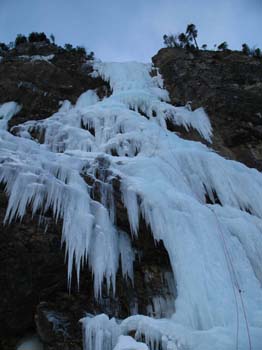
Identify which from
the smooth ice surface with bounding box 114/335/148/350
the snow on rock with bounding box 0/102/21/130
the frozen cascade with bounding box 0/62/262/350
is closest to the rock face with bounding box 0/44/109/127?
the snow on rock with bounding box 0/102/21/130

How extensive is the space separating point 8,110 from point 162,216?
26.7 feet

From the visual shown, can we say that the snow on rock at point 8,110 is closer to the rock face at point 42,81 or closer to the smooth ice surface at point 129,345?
the rock face at point 42,81

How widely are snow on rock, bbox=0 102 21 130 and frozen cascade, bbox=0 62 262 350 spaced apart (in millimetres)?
3087

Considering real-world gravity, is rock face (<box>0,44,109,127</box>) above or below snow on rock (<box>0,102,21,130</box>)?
above

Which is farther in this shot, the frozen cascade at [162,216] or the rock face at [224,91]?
the rock face at [224,91]

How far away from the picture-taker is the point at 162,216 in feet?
17.9

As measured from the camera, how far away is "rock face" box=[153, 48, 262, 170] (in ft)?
32.7

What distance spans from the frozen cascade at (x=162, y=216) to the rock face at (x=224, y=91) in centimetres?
184

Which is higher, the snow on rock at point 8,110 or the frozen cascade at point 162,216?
the snow on rock at point 8,110

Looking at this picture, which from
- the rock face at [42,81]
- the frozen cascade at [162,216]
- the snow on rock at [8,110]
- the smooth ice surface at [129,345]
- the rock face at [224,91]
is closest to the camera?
the smooth ice surface at [129,345]

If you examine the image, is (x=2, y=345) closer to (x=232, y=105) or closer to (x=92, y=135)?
(x=92, y=135)

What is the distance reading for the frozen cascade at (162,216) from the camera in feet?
13.5

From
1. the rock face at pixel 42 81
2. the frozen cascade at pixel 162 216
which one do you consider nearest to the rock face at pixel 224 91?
the frozen cascade at pixel 162 216

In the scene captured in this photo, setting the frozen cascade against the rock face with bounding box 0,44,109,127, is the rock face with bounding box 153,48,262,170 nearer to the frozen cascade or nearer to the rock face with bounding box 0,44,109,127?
the frozen cascade
